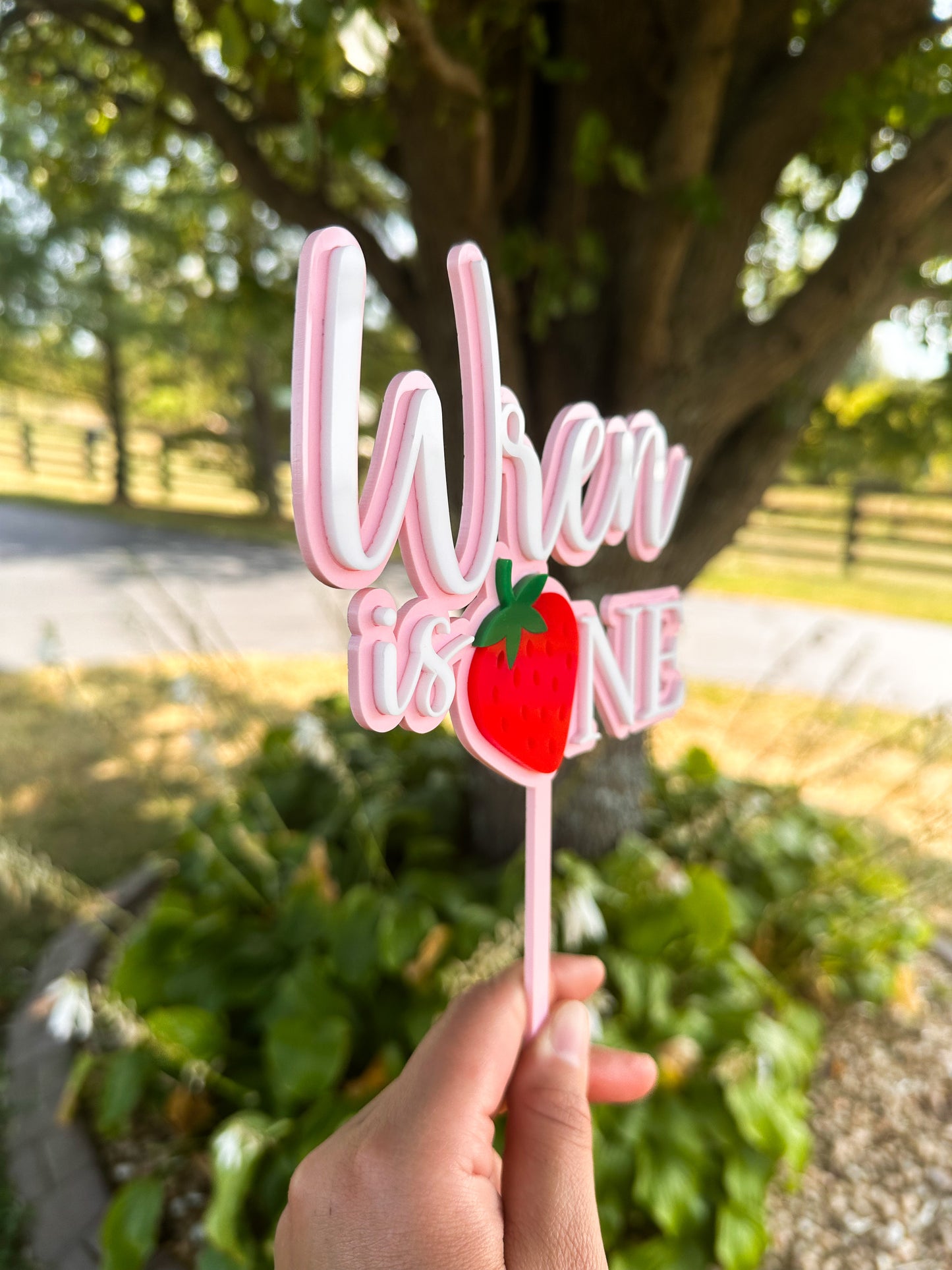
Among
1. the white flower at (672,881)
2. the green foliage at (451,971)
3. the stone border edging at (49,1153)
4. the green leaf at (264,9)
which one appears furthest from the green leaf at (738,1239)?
the green leaf at (264,9)

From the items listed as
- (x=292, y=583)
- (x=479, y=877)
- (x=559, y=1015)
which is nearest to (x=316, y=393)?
(x=559, y=1015)

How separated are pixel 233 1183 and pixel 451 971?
1.93 ft

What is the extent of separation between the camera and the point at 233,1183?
1.58 m

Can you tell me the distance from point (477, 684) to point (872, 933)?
2.05 metres

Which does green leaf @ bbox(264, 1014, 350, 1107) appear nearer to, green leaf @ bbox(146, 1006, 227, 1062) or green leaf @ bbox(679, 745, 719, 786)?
green leaf @ bbox(146, 1006, 227, 1062)

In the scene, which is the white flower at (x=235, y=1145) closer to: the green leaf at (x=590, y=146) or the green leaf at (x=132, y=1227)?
the green leaf at (x=132, y=1227)

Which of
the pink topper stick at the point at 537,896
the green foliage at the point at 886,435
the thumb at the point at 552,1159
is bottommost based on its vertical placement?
the thumb at the point at 552,1159

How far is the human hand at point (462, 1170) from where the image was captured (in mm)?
814

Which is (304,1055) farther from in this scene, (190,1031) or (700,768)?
(700,768)

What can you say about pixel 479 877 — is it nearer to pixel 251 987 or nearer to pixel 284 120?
pixel 251 987

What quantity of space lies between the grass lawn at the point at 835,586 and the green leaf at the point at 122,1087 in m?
7.46

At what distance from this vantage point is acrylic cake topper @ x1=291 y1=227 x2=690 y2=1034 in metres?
0.72

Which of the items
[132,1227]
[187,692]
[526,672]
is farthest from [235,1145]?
[526,672]

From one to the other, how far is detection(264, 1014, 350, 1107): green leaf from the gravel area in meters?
A: 1.08
